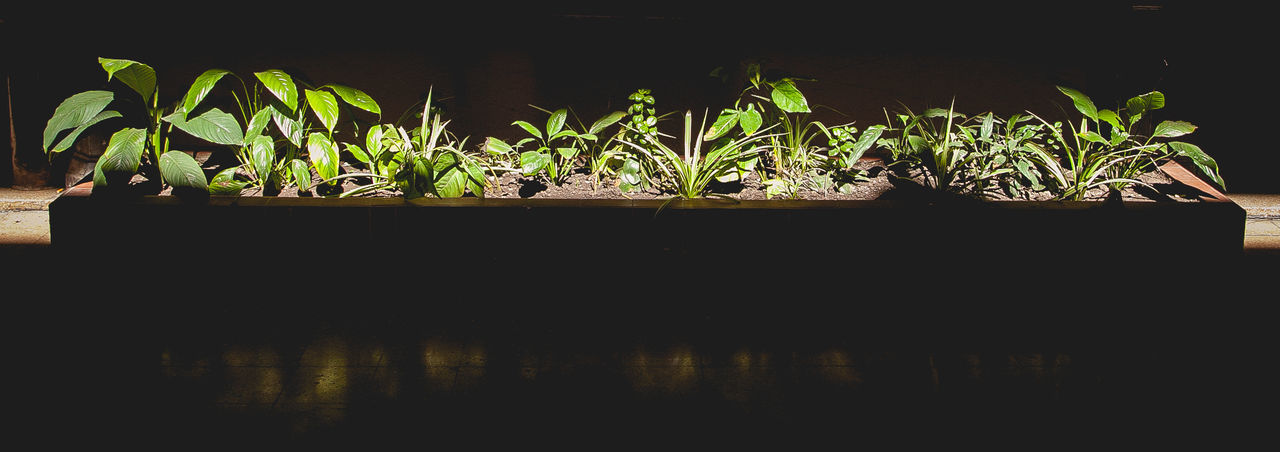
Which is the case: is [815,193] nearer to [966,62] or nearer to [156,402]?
[966,62]

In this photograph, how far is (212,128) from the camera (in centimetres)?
257

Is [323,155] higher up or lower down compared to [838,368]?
higher up

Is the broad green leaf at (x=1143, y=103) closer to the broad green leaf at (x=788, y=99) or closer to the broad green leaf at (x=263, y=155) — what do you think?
the broad green leaf at (x=788, y=99)

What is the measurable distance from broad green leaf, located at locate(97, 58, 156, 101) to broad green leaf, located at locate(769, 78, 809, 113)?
5.68 feet

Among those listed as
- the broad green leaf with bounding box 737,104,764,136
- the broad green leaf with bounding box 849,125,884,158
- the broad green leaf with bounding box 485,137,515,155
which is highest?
the broad green leaf with bounding box 737,104,764,136

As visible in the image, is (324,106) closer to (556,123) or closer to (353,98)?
(353,98)

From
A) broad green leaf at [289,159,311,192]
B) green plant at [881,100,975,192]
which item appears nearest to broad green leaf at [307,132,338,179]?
broad green leaf at [289,159,311,192]

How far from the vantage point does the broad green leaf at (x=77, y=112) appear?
2494 millimetres

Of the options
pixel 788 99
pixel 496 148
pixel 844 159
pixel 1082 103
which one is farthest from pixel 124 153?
pixel 1082 103

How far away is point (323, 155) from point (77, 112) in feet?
2.07

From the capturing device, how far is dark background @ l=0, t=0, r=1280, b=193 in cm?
340

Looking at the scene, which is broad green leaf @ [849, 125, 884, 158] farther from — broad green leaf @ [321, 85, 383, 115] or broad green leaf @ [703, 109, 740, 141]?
broad green leaf @ [321, 85, 383, 115]

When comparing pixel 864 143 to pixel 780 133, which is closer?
pixel 864 143

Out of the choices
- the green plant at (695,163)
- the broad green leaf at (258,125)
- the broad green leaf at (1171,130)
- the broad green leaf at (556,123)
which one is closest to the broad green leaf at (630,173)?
the green plant at (695,163)
